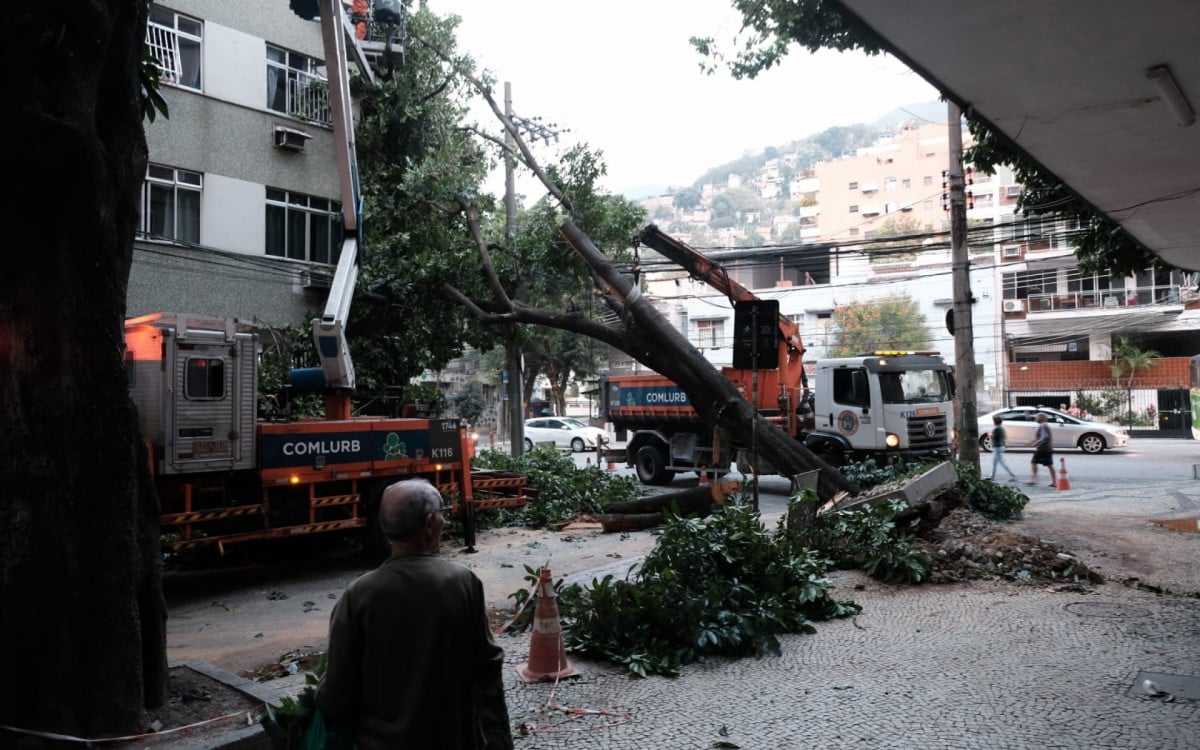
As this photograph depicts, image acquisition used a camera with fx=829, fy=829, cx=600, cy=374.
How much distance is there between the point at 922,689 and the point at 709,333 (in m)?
41.3

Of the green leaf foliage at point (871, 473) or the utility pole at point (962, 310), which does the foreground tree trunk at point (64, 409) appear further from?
the utility pole at point (962, 310)

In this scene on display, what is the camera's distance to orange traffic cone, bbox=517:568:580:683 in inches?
220

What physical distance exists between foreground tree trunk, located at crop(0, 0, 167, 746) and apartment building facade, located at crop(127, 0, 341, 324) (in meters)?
12.1

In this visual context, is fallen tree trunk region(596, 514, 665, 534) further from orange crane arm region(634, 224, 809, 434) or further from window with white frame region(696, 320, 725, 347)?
window with white frame region(696, 320, 725, 347)

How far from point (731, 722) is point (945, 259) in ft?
152

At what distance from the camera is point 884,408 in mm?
16141

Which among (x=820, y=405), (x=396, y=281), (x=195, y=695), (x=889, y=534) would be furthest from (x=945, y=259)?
(x=195, y=695)

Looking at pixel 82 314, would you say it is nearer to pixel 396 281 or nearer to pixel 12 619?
pixel 12 619

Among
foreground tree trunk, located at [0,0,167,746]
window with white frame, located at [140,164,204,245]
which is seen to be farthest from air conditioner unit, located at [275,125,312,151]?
foreground tree trunk, located at [0,0,167,746]

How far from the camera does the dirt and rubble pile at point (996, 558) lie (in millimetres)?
8250

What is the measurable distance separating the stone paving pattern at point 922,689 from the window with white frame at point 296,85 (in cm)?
1545

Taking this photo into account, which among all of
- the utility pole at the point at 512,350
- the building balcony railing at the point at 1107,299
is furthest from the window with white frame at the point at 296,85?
the building balcony railing at the point at 1107,299

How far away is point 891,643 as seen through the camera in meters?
6.30

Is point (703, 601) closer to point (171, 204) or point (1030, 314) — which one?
point (171, 204)
